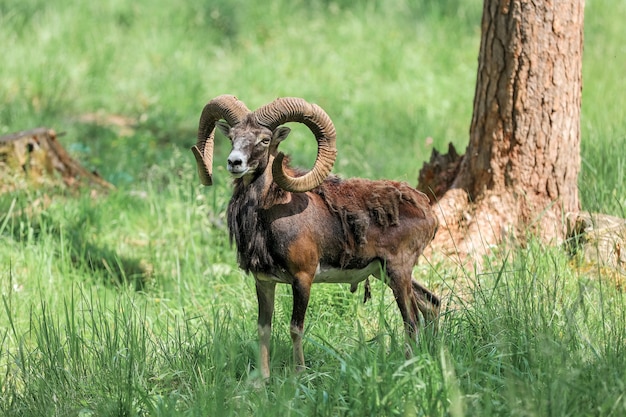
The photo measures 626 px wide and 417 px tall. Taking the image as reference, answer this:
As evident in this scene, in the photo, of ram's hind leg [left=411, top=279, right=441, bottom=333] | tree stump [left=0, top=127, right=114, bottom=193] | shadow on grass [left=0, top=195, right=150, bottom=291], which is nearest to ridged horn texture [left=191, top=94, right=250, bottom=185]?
ram's hind leg [left=411, top=279, right=441, bottom=333]

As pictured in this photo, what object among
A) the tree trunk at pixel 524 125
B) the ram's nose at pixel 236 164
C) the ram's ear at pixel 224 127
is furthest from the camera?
the tree trunk at pixel 524 125

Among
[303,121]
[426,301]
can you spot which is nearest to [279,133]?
[303,121]

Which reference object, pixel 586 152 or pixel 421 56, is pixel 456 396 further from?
pixel 421 56

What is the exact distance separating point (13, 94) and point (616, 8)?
9.18m

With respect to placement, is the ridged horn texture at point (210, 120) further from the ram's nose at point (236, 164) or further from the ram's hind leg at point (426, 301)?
the ram's hind leg at point (426, 301)

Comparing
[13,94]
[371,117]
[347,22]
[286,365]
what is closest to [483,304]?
[286,365]

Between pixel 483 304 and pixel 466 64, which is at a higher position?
pixel 466 64

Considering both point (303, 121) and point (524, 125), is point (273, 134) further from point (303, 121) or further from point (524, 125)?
point (524, 125)

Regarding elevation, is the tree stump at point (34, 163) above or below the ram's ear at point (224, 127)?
below

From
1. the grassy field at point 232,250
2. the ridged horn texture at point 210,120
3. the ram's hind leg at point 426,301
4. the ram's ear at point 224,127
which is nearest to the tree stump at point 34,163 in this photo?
the grassy field at point 232,250

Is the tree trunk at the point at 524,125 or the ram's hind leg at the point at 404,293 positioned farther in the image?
the tree trunk at the point at 524,125

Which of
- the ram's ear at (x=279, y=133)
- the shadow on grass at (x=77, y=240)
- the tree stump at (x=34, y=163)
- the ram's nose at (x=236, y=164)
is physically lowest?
the shadow on grass at (x=77, y=240)

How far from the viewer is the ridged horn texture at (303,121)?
16.8 ft

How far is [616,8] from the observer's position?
14164 millimetres
